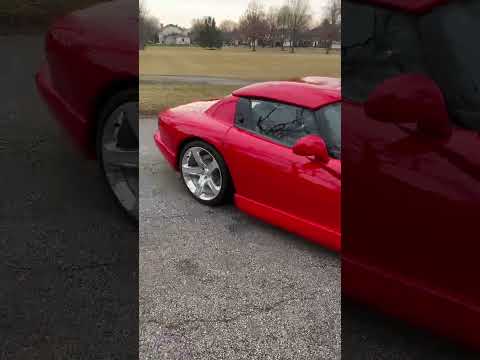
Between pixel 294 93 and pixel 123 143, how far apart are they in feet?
1.14

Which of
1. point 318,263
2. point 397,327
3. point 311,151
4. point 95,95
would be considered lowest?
point 397,327

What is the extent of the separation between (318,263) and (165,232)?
342 millimetres

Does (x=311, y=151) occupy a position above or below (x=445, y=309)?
above

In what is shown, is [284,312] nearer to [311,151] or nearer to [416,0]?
Answer: [311,151]

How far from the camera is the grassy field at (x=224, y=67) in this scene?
0.75 meters

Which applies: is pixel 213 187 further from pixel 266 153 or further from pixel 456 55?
pixel 456 55

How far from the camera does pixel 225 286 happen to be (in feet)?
Answer: 2.81

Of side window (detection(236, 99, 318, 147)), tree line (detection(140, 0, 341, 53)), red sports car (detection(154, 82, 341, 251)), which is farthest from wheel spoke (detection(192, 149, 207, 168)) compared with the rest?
tree line (detection(140, 0, 341, 53))

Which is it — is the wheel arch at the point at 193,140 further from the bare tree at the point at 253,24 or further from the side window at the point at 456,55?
the side window at the point at 456,55

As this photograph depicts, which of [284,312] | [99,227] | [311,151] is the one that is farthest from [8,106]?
[284,312]

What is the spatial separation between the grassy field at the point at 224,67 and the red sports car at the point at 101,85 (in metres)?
0.05

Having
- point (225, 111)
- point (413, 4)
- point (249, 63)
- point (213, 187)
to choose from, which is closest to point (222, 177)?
point (213, 187)

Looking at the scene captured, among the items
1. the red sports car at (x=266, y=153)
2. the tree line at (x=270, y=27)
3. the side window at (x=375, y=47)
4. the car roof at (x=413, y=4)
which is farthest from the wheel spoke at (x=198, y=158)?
the car roof at (x=413, y=4)

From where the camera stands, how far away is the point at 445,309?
0.85 meters
